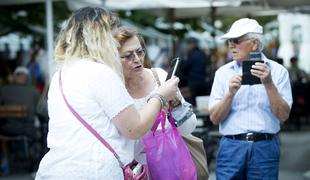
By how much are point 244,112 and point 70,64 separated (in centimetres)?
172

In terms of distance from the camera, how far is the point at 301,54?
26.5m

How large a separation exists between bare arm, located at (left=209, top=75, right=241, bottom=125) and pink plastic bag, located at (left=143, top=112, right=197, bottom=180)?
99cm

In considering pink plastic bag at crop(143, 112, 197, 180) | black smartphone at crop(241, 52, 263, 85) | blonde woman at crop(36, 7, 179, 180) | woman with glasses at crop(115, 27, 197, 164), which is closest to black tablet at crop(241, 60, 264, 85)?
black smartphone at crop(241, 52, 263, 85)

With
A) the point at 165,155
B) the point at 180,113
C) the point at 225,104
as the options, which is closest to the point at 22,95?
the point at 225,104

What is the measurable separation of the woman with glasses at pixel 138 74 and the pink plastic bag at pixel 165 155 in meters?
0.07

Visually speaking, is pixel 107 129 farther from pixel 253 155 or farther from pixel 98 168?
pixel 253 155

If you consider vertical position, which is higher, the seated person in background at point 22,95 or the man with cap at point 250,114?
the man with cap at point 250,114

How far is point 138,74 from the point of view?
385 centimetres

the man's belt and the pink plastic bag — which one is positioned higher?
the pink plastic bag

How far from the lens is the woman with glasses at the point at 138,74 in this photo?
3.69 m

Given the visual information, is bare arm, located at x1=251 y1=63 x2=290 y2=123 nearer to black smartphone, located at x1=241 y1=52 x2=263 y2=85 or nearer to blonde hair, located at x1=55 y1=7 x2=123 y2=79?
black smartphone, located at x1=241 y1=52 x2=263 y2=85

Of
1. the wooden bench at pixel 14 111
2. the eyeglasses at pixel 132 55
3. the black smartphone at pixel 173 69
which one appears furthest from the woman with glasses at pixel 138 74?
the wooden bench at pixel 14 111

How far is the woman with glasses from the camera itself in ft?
12.1

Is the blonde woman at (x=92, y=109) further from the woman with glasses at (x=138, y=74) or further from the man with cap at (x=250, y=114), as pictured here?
the man with cap at (x=250, y=114)
